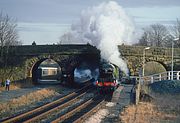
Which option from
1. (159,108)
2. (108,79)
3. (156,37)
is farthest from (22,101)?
(156,37)

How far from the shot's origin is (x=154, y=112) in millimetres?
20953

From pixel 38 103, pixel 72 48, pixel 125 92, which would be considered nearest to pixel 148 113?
pixel 38 103

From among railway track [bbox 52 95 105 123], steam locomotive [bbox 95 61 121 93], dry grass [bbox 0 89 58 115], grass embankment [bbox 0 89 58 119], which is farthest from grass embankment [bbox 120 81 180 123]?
dry grass [bbox 0 89 58 115]

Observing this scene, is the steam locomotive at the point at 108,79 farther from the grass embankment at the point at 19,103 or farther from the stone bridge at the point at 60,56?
the stone bridge at the point at 60,56

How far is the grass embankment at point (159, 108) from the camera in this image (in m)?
18.7

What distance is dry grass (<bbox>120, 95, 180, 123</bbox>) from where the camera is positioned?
1847 centimetres

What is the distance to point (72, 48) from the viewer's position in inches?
1790

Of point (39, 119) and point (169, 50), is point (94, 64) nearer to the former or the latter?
point (169, 50)

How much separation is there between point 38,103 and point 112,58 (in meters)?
10.5

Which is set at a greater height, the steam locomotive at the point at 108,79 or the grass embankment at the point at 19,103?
the steam locomotive at the point at 108,79

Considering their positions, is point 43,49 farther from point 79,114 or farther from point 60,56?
point 79,114

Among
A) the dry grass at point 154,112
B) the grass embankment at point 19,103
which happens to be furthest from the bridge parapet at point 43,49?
the dry grass at point 154,112

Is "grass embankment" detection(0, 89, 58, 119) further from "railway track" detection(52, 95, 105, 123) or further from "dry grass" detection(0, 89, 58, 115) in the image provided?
"railway track" detection(52, 95, 105, 123)

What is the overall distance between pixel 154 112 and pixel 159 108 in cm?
185
